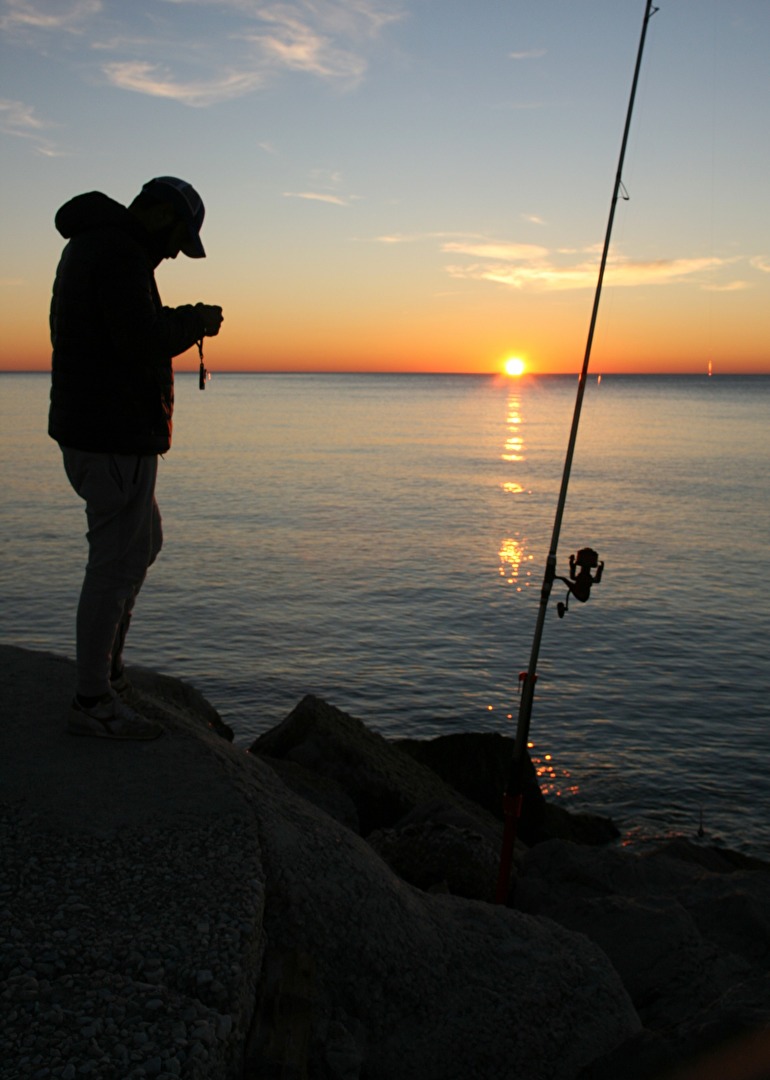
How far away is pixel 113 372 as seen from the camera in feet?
13.0

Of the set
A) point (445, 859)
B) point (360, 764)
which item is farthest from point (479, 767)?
point (445, 859)

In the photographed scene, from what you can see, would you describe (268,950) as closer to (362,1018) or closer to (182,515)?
(362,1018)

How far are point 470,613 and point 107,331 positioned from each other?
38.2 feet

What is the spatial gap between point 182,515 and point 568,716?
1455 cm

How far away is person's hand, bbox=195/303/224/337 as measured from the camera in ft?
13.4

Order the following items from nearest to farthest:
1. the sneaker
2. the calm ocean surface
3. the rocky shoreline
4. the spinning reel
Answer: the rocky shoreline, the sneaker, the spinning reel, the calm ocean surface

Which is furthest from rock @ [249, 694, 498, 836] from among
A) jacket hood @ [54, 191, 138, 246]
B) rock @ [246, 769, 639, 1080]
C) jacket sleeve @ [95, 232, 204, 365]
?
jacket hood @ [54, 191, 138, 246]

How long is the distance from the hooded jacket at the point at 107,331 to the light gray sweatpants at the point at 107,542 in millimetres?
84

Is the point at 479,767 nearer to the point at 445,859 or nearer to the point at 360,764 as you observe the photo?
the point at 360,764

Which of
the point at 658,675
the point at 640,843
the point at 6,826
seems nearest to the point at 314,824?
the point at 6,826

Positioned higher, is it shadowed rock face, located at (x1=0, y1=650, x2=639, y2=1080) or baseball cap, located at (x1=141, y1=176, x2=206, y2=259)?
baseball cap, located at (x1=141, y1=176, x2=206, y2=259)

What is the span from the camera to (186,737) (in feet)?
14.3

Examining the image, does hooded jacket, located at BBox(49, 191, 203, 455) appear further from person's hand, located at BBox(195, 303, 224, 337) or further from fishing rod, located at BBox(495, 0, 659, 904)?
fishing rod, located at BBox(495, 0, 659, 904)

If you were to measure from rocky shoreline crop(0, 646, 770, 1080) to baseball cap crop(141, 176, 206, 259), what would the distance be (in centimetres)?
211
